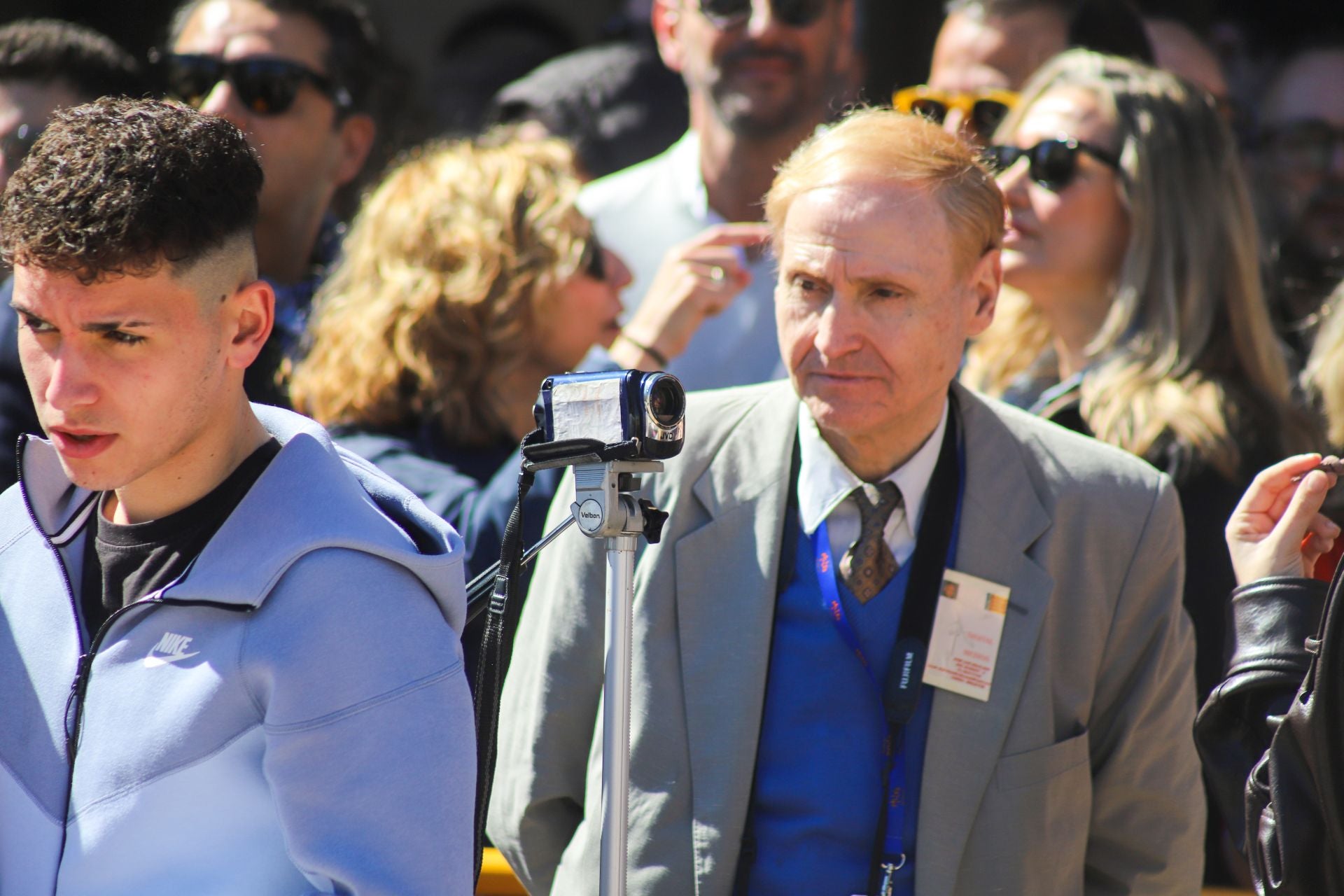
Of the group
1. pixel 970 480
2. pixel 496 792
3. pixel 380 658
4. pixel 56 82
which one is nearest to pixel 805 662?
pixel 970 480

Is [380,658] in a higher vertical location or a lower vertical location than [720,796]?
higher

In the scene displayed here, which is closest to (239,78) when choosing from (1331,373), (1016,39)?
(1016,39)

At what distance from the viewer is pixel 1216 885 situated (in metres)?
3.50

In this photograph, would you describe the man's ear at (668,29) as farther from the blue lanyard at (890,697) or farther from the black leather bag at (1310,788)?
the black leather bag at (1310,788)

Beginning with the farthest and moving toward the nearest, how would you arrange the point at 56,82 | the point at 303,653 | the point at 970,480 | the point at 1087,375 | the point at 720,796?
the point at 56,82 < the point at 1087,375 < the point at 970,480 < the point at 720,796 < the point at 303,653

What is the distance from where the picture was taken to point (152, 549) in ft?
6.61

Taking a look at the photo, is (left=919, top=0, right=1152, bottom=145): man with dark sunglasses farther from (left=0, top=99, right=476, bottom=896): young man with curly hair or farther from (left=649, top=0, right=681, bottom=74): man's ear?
(left=0, top=99, right=476, bottom=896): young man with curly hair

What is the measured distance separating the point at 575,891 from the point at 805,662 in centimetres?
57

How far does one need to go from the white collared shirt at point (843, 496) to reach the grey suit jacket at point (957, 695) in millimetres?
55

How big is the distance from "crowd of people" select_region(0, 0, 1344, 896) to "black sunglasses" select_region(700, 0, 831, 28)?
0.09ft

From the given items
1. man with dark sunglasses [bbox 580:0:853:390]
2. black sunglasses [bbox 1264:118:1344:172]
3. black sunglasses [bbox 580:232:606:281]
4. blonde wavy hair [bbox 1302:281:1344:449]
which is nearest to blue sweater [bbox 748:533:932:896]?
black sunglasses [bbox 580:232:606:281]

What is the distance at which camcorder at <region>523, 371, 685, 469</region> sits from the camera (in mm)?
2025

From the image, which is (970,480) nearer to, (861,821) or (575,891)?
(861,821)

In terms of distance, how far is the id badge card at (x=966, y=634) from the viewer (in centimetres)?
264
